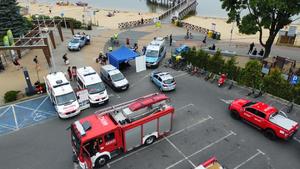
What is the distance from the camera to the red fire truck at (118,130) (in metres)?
14.1

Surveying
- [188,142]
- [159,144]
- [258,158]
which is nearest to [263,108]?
[258,158]

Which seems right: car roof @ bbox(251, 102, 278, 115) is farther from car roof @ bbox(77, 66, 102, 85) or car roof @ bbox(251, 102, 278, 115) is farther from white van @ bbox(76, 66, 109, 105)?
car roof @ bbox(77, 66, 102, 85)

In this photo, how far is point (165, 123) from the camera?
16969 mm

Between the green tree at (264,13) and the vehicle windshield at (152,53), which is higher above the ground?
the green tree at (264,13)

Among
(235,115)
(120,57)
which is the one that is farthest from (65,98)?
(235,115)

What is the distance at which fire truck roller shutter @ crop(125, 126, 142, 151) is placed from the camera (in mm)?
15377

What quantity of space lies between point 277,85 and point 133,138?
570 inches

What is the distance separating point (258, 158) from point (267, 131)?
8.28 ft

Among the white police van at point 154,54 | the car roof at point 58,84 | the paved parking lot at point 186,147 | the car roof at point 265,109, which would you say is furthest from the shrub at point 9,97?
the car roof at point 265,109

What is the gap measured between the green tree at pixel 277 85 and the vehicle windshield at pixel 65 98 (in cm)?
1742

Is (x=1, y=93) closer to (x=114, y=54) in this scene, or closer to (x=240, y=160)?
(x=114, y=54)

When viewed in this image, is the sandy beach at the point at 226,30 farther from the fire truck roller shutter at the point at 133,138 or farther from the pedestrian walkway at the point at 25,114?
the pedestrian walkway at the point at 25,114

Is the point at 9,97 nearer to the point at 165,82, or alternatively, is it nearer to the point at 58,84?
the point at 58,84

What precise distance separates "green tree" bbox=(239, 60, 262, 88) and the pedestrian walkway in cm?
1785
